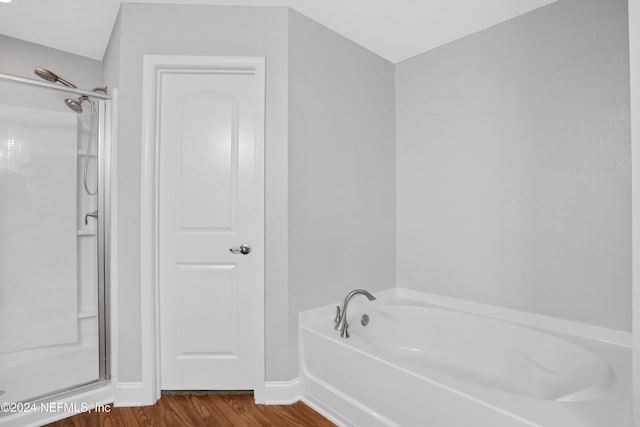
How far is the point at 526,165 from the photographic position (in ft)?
7.05

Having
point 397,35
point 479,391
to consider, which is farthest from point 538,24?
point 479,391

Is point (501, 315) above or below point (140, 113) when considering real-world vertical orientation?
below

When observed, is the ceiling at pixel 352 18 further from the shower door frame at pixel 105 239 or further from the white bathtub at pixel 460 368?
the white bathtub at pixel 460 368

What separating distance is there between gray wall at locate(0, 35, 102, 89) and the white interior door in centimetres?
115

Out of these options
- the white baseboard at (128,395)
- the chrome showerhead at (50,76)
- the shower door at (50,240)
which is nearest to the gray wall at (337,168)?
the white baseboard at (128,395)

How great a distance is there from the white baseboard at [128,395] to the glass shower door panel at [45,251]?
0.67 feet

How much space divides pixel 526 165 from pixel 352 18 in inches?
56.6

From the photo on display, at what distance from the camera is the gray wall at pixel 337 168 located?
2.17 m

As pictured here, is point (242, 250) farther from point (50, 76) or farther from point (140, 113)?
point (50, 76)

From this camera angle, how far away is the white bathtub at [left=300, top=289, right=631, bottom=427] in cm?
130

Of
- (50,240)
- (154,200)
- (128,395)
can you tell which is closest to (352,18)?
(154,200)

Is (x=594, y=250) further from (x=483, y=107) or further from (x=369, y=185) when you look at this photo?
(x=369, y=185)

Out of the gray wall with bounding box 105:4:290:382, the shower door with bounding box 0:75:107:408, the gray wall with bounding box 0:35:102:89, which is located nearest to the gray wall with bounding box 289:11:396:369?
the gray wall with bounding box 105:4:290:382

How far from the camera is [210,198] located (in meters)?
2.13
